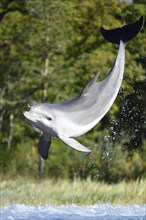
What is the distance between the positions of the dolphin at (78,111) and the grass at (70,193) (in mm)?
8702

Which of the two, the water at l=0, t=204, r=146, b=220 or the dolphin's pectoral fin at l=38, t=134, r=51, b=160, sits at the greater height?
the dolphin's pectoral fin at l=38, t=134, r=51, b=160

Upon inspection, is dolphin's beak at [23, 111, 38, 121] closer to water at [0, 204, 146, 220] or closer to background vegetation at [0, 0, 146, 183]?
water at [0, 204, 146, 220]

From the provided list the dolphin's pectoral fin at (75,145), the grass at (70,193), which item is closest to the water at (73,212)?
the grass at (70,193)

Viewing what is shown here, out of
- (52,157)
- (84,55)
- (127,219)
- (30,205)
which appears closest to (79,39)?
(84,55)

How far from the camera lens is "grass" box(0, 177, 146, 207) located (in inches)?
682

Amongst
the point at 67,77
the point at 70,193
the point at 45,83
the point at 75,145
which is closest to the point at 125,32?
the point at 75,145

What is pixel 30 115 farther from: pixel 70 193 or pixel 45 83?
pixel 45 83

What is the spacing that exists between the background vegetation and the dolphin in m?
12.4

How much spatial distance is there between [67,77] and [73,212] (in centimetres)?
863

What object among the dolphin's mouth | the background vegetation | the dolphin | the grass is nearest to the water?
the grass

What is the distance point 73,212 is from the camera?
16.1 m

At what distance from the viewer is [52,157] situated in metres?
24.4

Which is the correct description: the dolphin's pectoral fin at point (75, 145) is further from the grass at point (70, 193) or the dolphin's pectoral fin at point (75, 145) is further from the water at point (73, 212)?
the grass at point (70, 193)

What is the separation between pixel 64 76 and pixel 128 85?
2.83 m
